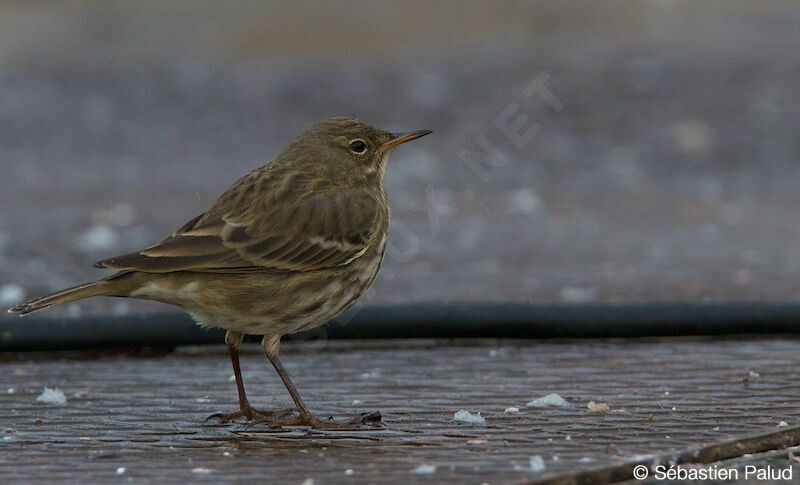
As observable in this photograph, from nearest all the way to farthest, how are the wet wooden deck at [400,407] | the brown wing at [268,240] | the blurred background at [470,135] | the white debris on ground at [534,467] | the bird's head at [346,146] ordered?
the white debris on ground at [534,467] → the wet wooden deck at [400,407] → the brown wing at [268,240] → the bird's head at [346,146] → the blurred background at [470,135]

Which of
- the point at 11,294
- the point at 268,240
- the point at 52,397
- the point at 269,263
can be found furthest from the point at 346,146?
the point at 11,294

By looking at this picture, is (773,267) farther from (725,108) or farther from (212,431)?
(725,108)

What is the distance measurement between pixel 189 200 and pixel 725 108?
224 inches

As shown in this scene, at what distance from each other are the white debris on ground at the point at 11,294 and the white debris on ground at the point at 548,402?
3236mm

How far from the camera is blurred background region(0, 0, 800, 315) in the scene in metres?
8.82

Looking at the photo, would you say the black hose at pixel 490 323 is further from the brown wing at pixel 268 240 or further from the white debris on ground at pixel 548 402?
the white debris on ground at pixel 548 402

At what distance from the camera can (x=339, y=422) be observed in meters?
5.04

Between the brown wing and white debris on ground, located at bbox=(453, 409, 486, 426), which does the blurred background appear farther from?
white debris on ground, located at bbox=(453, 409, 486, 426)

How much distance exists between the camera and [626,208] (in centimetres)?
1135

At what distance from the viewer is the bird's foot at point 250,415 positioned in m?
5.14

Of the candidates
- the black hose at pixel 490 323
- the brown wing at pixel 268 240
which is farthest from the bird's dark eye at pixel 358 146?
the black hose at pixel 490 323

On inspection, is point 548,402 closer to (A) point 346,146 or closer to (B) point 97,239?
(A) point 346,146

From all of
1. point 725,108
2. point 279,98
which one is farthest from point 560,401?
point 279,98

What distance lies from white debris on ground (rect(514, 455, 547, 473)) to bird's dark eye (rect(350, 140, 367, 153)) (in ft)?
8.14
